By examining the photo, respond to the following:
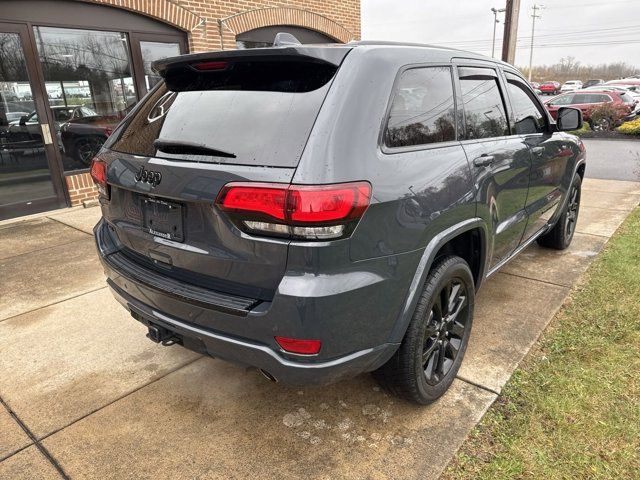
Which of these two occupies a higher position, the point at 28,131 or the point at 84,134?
the point at 28,131

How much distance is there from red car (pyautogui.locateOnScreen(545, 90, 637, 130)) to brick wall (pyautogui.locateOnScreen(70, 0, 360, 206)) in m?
10.7

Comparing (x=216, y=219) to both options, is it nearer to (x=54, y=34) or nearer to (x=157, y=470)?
(x=157, y=470)

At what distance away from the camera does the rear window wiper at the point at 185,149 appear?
6.41 ft

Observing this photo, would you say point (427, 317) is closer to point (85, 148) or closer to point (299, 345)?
point (299, 345)

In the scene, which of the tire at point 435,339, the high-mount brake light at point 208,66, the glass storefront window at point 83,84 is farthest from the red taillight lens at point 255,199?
the glass storefront window at point 83,84

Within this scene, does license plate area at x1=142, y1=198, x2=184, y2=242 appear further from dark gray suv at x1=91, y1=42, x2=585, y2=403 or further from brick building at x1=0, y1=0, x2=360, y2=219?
brick building at x1=0, y1=0, x2=360, y2=219

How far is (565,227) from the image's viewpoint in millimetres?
4723

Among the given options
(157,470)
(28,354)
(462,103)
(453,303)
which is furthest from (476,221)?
(28,354)

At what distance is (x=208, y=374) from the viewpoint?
112 inches

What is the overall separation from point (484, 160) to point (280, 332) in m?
1.56

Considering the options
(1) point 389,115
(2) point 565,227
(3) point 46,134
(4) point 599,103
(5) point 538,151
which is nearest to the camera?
(1) point 389,115

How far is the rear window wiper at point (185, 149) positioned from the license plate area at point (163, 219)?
231 mm

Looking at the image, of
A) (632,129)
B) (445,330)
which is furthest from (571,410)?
(632,129)

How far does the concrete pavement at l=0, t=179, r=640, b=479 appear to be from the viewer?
7.09 feet
